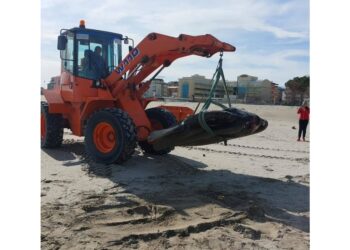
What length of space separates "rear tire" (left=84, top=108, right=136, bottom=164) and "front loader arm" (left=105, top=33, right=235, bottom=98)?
28.6 inches

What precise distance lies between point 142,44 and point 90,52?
1500mm

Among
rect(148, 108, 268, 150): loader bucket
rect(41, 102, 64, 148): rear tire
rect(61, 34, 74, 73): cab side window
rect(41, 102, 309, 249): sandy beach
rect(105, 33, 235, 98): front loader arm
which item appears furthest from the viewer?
rect(41, 102, 64, 148): rear tire

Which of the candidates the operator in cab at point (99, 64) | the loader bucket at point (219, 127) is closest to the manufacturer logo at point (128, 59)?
the operator in cab at point (99, 64)

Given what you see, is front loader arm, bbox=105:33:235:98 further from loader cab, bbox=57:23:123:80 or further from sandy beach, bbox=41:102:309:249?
sandy beach, bbox=41:102:309:249

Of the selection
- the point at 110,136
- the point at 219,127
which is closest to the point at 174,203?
the point at 219,127

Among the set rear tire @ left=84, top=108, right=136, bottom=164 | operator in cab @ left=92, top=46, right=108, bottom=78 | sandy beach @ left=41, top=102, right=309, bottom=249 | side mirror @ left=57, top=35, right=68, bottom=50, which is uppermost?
side mirror @ left=57, top=35, right=68, bottom=50

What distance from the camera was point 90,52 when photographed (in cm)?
802

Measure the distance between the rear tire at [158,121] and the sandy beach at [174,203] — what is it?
0.17 m

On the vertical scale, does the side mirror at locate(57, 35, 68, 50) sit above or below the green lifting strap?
above

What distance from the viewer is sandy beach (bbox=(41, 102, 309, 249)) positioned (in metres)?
4.00

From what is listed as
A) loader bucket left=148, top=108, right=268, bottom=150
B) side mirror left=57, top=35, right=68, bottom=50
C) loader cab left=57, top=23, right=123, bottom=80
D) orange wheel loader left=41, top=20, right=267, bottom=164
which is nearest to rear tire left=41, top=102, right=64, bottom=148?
orange wheel loader left=41, top=20, right=267, bottom=164

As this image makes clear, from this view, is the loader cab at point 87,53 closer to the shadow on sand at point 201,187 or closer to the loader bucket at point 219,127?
the shadow on sand at point 201,187

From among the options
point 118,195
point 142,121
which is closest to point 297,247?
point 118,195

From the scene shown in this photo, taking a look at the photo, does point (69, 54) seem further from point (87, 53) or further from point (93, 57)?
point (93, 57)
